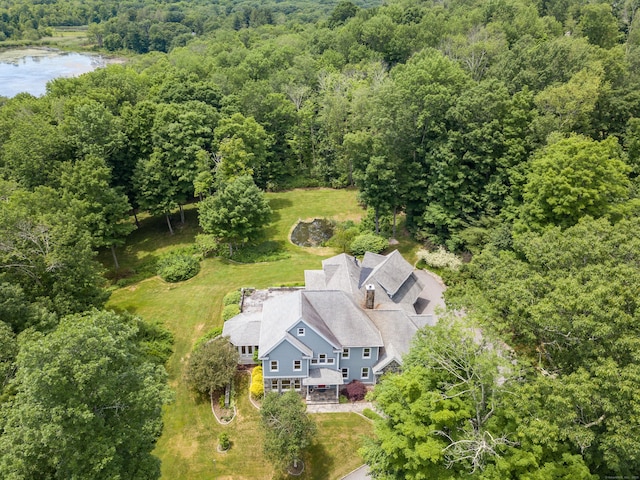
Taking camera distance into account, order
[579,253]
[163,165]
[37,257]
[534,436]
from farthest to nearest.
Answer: [163,165] → [37,257] → [579,253] → [534,436]

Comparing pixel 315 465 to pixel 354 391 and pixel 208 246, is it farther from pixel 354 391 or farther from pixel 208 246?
pixel 208 246

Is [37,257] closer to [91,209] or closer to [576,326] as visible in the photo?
[91,209]

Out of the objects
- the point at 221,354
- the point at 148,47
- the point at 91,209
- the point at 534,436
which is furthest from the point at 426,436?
the point at 148,47

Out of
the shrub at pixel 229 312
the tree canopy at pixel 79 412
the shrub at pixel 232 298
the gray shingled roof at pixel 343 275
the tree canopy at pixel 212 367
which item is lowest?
the shrub at pixel 232 298

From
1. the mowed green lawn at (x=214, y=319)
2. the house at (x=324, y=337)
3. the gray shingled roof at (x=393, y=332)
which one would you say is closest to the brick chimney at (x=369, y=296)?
the house at (x=324, y=337)

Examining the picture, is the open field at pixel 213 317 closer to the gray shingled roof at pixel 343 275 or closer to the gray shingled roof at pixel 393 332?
the gray shingled roof at pixel 393 332

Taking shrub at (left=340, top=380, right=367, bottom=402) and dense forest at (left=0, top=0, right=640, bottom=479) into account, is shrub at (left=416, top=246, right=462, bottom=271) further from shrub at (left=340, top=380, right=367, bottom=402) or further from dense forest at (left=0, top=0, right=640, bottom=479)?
shrub at (left=340, top=380, right=367, bottom=402)
